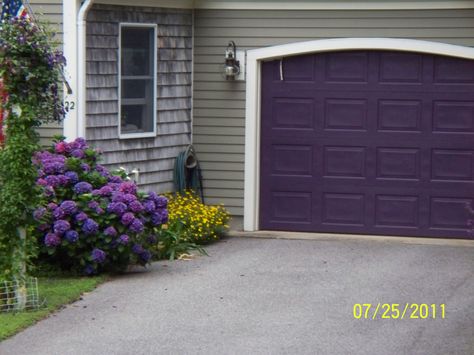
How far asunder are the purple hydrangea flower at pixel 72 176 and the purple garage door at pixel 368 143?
356 centimetres

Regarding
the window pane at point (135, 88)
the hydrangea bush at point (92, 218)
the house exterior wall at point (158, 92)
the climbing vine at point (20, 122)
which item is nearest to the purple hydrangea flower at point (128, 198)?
the hydrangea bush at point (92, 218)

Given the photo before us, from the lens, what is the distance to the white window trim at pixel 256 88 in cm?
1308

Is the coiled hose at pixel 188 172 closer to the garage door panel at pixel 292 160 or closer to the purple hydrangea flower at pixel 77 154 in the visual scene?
the garage door panel at pixel 292 160

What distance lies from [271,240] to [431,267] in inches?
96.5

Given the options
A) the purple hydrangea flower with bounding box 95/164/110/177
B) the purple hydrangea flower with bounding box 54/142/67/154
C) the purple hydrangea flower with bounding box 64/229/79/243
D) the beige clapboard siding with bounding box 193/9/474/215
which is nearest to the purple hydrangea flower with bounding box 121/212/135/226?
the purple hydrangea flower with bounding box 64/229/79/243

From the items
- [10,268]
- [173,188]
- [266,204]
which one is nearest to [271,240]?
[266,204]

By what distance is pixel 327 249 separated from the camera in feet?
40.5

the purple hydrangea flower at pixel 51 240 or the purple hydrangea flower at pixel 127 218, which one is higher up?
the purple hydrangea flower at pixel 127 218

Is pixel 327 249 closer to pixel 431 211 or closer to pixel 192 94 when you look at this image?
pixel 431 211

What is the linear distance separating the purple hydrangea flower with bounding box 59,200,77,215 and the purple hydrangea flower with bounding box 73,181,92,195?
25cm

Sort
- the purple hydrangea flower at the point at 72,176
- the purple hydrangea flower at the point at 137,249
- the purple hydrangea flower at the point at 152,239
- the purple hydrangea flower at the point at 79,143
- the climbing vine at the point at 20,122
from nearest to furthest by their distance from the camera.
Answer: the climbing vine at the point at 20,122 → the purple hydrangea flower at the point at 137,249 → the purple hydrangea flower at the point at 72,176 → the purple hydrangea flower at the point at 152,239 → the purple hydrangea flower at the point at 79,143

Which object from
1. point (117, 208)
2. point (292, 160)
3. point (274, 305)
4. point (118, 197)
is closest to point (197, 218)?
point (292, 160)

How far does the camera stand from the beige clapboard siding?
1307 cm

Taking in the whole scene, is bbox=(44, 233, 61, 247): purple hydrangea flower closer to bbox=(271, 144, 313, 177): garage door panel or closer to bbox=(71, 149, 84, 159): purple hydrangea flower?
bbox=(71, 149, 84, 159): purple hydrangea flower
